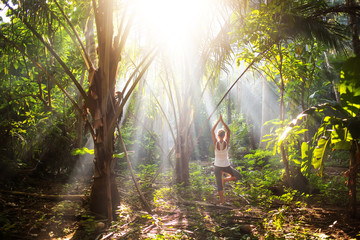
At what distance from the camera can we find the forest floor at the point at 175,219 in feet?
8.30

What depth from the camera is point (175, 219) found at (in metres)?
3.21

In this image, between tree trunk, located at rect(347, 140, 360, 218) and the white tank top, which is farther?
the white tank top

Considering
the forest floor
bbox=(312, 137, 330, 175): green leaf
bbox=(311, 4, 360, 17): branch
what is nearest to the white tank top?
the forest floor

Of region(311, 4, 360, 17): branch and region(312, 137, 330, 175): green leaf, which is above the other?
region(311, 4, 360, 17): branch

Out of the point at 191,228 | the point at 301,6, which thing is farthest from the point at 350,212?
the point at 301,6

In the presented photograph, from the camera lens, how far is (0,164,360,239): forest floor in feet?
8.30

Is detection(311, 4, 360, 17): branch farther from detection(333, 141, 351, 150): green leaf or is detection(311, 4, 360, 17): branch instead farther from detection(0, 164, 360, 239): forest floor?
detection(0, 164, 360, 239): forest floor

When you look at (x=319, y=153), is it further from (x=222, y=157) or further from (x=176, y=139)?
(x=176, y=139)

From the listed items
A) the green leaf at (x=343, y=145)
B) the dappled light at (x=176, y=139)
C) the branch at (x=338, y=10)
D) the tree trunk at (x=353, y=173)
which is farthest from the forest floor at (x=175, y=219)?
the branch at (x=338, y=10)

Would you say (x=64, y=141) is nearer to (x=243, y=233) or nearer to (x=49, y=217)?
(x=49, y=217)

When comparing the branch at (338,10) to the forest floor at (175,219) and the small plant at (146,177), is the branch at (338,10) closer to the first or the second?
the forest floor at (175,219)

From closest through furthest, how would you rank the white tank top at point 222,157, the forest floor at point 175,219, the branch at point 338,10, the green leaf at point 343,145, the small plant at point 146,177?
1. the forest floor at point 175,219
2. the green leaf at point 343,145
3. the white tank top at point 222,157
4. the branch at point 338,10
5. the small plant at point 146,177

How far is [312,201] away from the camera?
12.6ft

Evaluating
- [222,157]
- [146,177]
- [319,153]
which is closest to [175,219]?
[222,157]
